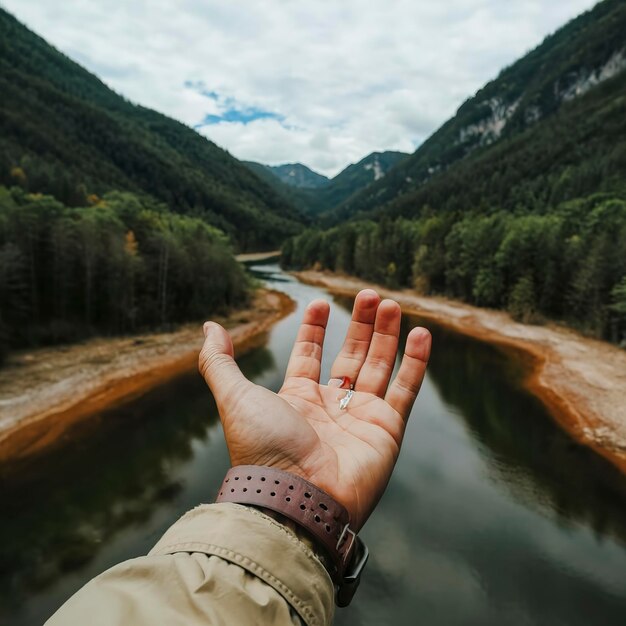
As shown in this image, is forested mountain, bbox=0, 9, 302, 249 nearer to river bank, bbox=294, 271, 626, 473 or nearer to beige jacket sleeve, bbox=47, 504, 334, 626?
river bank, bbox=294, 271, 626, 473

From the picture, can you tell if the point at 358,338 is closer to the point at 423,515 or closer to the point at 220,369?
the point at 220,369

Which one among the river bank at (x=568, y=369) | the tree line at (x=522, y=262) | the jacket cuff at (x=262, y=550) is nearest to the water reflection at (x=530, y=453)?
the river bank at (x=568, y=369)

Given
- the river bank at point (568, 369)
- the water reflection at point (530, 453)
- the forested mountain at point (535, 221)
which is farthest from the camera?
the forested mountain at point (535, 221)

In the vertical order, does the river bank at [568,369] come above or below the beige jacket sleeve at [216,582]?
below

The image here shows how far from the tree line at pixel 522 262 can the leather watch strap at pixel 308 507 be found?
31.5 meters

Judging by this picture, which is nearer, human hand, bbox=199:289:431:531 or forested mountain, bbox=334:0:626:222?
human hand, bbox=199:289:431:531

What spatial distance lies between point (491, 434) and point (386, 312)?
15503 mm

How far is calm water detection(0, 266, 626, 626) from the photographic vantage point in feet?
29.4

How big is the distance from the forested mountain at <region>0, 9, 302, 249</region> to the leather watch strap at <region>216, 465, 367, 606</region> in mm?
65069

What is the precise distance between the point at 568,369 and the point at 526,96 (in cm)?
17281

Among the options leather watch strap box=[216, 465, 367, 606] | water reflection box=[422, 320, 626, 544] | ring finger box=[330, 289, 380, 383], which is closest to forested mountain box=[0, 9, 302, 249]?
water reflection box=[422, 320, 626, 544]

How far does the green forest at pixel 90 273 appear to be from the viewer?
74.6ft

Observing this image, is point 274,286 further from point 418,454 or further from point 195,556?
point 195,556

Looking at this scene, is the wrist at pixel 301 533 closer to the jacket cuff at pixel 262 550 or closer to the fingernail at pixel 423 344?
the jacket cuff at pixel 262 550
